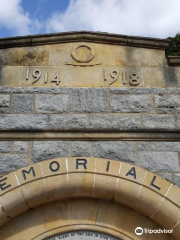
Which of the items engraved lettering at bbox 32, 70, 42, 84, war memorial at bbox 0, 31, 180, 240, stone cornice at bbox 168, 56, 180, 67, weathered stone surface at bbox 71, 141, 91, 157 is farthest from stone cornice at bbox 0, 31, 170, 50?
weathered stone surface at bbox 71, 141, 91, 157

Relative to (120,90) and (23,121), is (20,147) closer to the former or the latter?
(23,121)

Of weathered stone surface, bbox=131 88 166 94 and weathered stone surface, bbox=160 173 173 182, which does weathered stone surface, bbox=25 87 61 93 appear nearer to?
weathered stone surface, bbox=131 88 166 94

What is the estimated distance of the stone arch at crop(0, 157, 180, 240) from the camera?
12.3ft

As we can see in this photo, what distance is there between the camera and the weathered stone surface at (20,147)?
13.4 ft

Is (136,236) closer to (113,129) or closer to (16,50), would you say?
(113,129)

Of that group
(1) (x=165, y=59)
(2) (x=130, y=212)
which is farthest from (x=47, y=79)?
(2) (x=130, y=212)

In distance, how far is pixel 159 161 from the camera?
4055 millimetres

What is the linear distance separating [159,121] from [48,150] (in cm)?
159

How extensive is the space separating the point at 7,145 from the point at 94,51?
1.96 m

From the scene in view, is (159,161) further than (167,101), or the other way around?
(167,101)

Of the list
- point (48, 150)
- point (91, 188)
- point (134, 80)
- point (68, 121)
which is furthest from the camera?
point (134, 80)

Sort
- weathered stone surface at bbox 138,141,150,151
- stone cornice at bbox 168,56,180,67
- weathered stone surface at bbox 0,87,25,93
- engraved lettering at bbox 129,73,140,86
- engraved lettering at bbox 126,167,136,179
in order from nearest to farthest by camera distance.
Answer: engraved lettering at bbox 126,167,136,179 < weathered stone surface at bbox 138,141,150,151 < weathered stone surface at bbox 0,87,25,93 < engraved lettering at bbox 129,73,140,86 < stone cornice at bbox 168,56,180,67

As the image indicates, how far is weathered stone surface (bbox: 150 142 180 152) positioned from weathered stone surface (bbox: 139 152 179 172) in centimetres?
6

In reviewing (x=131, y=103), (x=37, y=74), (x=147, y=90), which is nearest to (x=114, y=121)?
(x=131, y=103)
